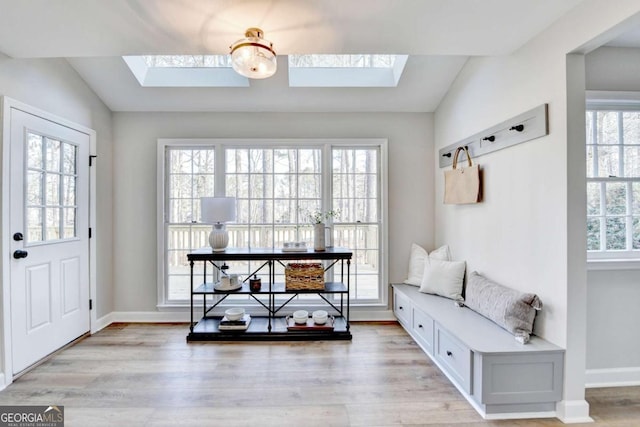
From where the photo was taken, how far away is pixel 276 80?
330 cm

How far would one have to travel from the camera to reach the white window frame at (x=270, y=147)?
3646mm

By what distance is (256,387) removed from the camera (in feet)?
7.78

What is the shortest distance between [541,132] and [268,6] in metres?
1.96

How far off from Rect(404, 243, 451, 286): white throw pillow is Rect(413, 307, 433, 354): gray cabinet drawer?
57 cm

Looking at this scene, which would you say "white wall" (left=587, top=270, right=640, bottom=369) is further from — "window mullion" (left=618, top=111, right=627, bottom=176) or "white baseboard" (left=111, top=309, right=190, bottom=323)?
"white baseboard" (left=111, top=309, right=190, bottom=323)

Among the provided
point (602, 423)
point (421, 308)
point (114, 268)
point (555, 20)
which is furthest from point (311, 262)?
point (555, 20)

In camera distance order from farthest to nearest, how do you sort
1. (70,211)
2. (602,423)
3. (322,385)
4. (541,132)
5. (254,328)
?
1. (254,328)
2. (70,211)
3. (322,385)
4. (541,132)
5. (602,423)

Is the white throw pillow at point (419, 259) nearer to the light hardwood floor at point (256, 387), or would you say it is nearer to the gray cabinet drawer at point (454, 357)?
the light hardwood floor at point (256, 387)

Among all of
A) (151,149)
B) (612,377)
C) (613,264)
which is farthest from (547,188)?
(151,149)

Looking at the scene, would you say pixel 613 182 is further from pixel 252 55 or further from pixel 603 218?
pixel 252 55

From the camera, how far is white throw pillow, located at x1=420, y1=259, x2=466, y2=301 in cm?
309

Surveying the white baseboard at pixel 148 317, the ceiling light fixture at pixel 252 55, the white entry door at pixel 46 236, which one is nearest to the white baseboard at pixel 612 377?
the ceiling light fixture at pixel 252 55

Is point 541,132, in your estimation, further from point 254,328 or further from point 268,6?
point 254,328

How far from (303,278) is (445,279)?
4.65 ft
